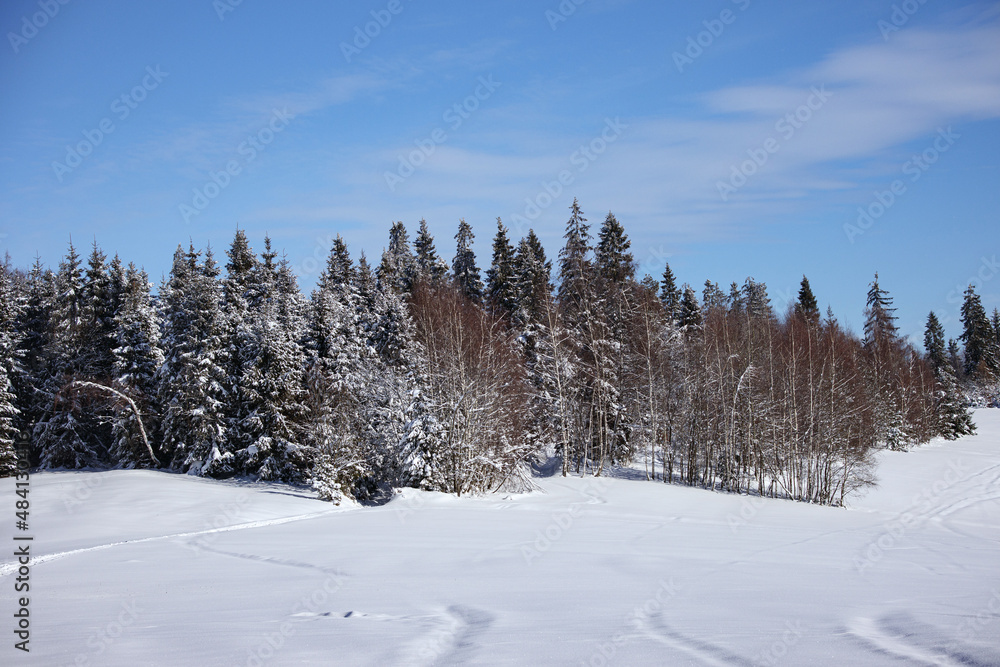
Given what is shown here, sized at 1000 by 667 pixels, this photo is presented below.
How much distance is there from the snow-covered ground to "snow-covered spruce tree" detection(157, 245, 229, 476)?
13.8 metres

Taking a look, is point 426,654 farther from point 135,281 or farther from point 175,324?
point 135,281

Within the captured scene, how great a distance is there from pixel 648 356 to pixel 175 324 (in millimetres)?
29316

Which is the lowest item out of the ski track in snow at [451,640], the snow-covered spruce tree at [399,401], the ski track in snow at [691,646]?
the ski track in snow at [451,640]

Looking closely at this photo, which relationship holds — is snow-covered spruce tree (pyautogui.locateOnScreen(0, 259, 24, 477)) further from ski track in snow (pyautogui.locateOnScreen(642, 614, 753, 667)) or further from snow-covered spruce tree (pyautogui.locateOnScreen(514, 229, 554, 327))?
ski track in snow (pyautogui.locateOnScreen(642, 614, 753, 667))

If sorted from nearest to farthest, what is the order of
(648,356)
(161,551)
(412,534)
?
(161,551) < (412,534) < (648,356)

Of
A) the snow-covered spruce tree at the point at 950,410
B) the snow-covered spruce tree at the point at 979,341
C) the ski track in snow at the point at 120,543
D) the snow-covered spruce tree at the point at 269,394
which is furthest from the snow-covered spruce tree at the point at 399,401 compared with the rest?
the snow-covered spruce tree at the point at 979,341

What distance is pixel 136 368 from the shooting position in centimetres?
4038

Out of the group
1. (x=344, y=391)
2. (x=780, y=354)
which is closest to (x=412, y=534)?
(x=344, y=391)

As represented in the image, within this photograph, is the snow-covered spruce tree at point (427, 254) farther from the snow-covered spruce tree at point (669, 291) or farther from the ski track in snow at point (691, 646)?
the ski track in snow at point (691, 646)

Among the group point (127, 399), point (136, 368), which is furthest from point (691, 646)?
point (136, 368)

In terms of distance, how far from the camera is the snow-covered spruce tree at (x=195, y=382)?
36344 mm

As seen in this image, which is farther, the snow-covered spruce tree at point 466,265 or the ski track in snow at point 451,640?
the snow-covered spruce tree at point 466,265

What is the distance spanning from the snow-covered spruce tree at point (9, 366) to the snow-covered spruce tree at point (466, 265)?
30.4 meters

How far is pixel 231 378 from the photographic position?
37969 millimetres
